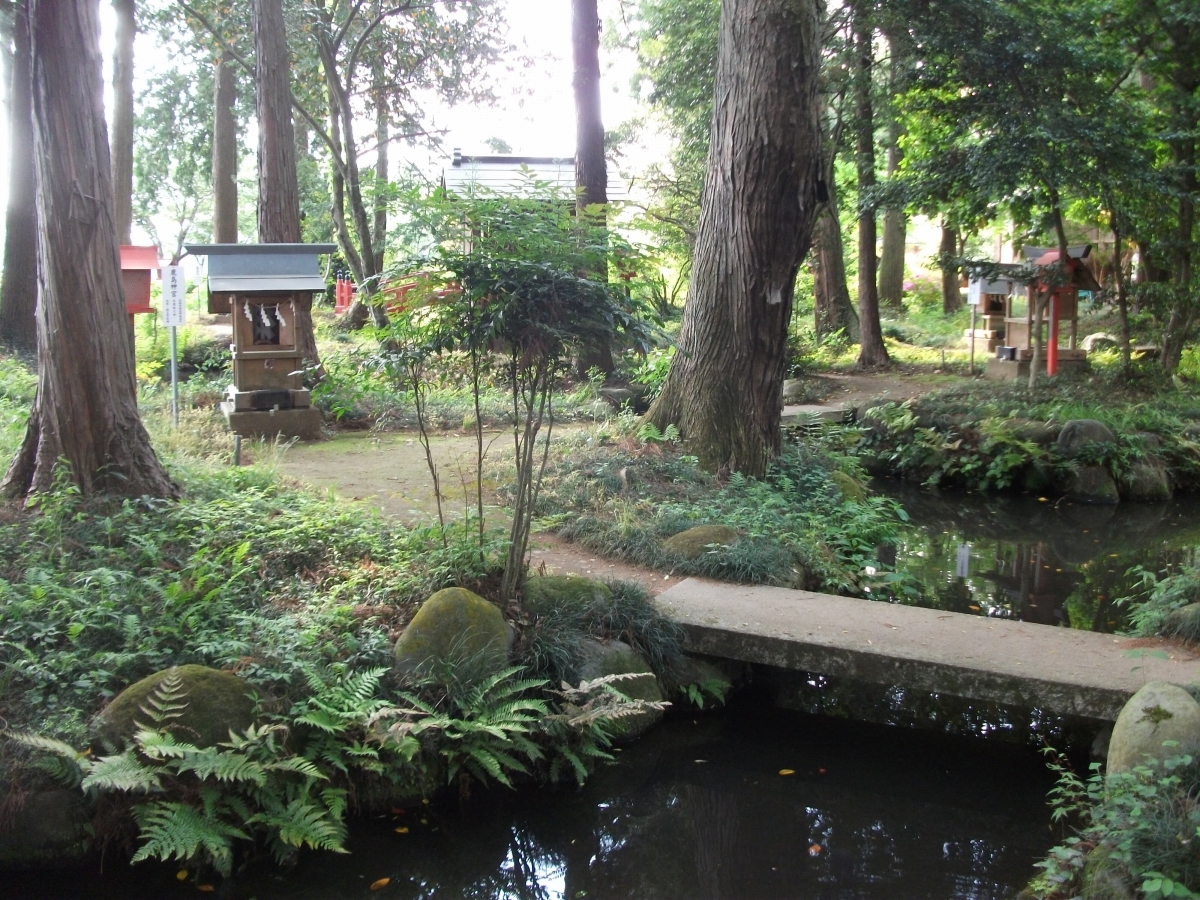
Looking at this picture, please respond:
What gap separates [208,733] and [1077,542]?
9032 millimetres

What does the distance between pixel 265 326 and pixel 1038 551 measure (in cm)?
875

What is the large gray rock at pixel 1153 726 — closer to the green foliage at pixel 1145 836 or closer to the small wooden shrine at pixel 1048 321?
the green foliage at pixel 1145 836

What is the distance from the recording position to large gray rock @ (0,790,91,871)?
4352 mm

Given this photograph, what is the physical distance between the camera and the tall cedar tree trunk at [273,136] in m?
13.4

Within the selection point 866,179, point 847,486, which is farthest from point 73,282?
point 866,179

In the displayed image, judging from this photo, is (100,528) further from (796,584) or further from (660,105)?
(660,105)

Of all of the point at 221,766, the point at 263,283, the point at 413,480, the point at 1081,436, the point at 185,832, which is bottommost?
the point at 185,832

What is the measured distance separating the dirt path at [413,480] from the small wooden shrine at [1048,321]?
912 cm

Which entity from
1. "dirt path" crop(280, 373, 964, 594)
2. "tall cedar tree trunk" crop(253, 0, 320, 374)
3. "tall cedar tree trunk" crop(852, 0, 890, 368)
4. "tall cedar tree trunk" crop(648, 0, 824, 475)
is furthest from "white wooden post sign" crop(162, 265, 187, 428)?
Answer: "tall cedar tree trunk" crop(852, 0, 890, 368)

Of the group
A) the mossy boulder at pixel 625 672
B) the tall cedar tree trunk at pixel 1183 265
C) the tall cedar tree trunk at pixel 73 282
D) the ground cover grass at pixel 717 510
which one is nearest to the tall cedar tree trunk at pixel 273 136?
the ground cover grass at pixel 717 510

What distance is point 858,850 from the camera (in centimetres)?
466

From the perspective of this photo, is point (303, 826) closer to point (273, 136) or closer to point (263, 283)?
point (263, 283)

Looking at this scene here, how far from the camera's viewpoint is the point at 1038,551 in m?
10.2

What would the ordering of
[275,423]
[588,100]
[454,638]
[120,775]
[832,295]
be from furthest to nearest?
[832,295], [588,100], [275,423], [454,638], [120,775]
